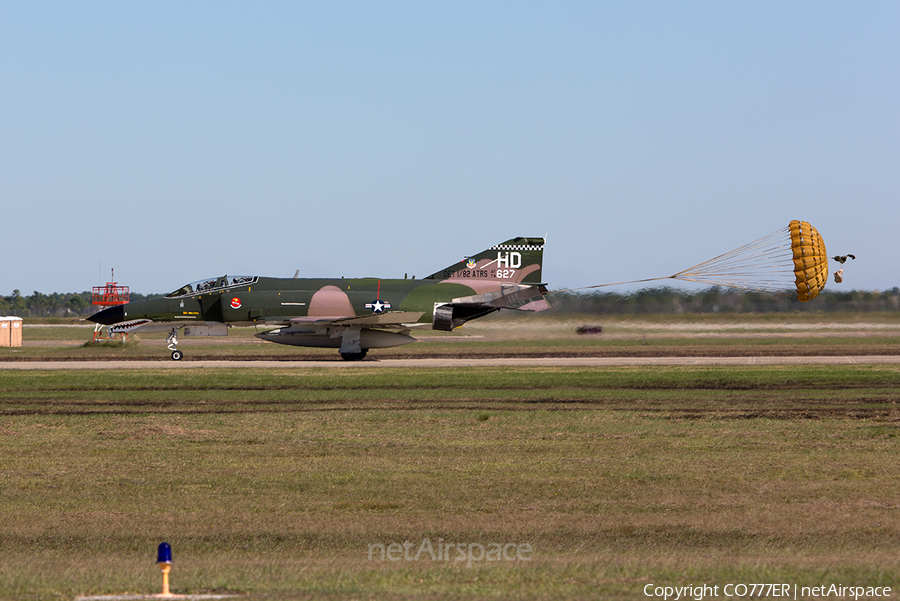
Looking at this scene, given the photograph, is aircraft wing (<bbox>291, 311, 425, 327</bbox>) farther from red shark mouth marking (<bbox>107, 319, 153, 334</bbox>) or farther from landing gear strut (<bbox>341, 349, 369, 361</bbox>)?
red shark mouth marking (<bbox>107, 319, 153, 334</bbox>)

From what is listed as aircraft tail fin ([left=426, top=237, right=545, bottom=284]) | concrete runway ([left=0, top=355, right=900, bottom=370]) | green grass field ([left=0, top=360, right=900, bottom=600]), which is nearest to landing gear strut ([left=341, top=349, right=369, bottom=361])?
concrete runway ([left=0, top=355, right=900, bottom=370])

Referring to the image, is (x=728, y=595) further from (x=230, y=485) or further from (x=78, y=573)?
(x=230, y=485)

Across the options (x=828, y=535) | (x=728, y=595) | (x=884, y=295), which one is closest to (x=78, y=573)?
(x=728, y=595)

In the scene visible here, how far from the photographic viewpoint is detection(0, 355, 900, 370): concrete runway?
29453mm

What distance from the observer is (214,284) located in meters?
32.8

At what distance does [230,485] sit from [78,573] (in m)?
4.18

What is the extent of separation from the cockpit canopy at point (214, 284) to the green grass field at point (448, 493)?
11.8 metres

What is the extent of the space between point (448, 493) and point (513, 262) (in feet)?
74.0

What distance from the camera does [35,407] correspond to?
19.2 metres

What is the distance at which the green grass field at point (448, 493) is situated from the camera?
698cm

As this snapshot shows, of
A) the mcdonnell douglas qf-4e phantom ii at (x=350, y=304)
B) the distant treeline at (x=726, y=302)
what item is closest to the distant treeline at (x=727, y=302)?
the distant treeline at (x=726, y=302)

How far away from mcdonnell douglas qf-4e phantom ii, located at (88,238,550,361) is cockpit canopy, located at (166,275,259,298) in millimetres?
38

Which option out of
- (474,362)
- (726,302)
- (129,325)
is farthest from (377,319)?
(726,302)

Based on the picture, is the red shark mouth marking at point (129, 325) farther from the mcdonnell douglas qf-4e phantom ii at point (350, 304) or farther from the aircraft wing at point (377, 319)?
the aircraft wing at point (377, 319)
